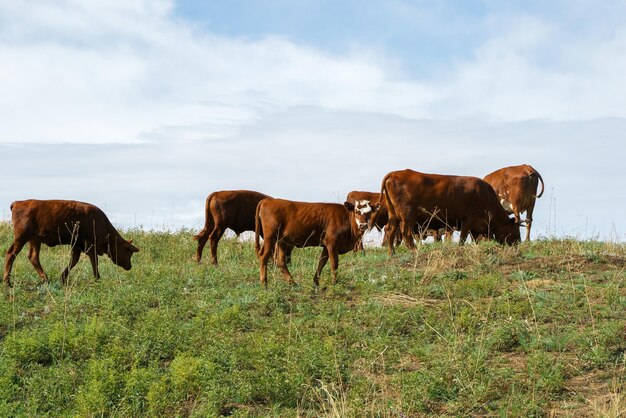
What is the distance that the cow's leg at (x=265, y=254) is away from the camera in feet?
45.8

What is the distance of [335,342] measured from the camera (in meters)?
10.2

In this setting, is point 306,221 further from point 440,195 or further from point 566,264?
point 566,264

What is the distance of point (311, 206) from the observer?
47.5 feet

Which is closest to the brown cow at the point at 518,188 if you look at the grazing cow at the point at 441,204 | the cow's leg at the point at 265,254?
the grazing cow at the point at 441,204

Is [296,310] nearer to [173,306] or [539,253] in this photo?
[173,306]

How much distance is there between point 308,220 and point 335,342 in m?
4.31

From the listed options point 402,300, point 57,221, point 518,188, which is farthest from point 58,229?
point 518,188

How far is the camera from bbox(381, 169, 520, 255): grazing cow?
58.0 ft

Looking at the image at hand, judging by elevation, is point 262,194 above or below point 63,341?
above

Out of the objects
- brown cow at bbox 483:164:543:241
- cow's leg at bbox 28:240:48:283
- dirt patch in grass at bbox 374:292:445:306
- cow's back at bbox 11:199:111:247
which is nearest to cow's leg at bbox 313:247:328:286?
dirt patch in grass at bbox 374:292:445:306

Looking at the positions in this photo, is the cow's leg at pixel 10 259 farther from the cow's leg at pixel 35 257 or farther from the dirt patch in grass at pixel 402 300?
the dirt patch in grass at pixel 402 300

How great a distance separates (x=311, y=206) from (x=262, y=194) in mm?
6195

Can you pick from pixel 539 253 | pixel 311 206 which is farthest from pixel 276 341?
pixel 539 253

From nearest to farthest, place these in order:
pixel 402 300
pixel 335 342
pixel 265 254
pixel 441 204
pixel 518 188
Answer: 1. pixel 335 342
2. pixel 402 300
3. pixel 265 254
4. pixel 441 204
5. pixel 518 188
